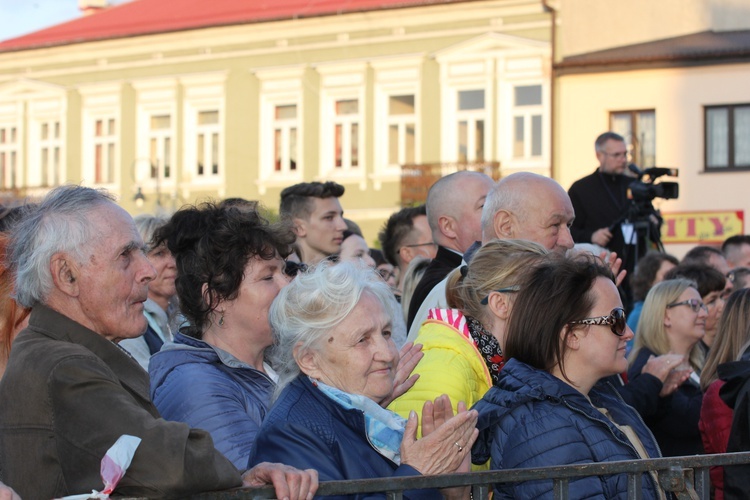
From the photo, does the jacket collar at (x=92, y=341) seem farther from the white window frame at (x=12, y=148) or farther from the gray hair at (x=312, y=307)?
the white window frame at (x=12, y=148)

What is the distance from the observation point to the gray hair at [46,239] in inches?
113

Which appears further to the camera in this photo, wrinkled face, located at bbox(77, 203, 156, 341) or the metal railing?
wrinkled face, located at bbox(77, 203, 156, 341)

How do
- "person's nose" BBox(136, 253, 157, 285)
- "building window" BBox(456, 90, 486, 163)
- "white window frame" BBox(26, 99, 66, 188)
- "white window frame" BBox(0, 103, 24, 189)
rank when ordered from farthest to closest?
"white window frame" BBox(0, 103, 24, 189), "white window frame" BBox(26, 99, 66, 188), "building window" BBox(456, 90, 486, 163), "person's nose" BBox(136, 253, 157, 285)

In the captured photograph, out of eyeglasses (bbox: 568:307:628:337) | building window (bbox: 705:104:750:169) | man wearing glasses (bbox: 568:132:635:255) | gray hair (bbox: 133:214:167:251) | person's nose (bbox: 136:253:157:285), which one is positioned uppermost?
building window (bbox: 705:104:750:169)

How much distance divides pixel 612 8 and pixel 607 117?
2932 millimetres

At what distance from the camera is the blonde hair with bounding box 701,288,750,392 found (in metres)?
4.84

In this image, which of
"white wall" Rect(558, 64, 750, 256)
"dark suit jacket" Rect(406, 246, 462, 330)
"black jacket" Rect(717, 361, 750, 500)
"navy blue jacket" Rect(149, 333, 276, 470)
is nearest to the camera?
"navy blue jacket" Rect(149, 333, 276, 470)

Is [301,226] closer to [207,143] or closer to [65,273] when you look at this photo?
[65,273]

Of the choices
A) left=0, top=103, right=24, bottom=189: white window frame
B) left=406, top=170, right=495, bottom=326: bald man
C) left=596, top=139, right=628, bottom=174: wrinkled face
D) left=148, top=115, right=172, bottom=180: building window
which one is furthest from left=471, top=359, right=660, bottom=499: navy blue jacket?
left=0, top=103, right=24, bottom=189: white window frame

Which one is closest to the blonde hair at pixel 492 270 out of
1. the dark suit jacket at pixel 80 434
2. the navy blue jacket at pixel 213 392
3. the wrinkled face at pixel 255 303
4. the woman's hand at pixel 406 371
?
the woman's hand at pixel 406 371

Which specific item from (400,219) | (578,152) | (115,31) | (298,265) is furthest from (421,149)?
(298,265)

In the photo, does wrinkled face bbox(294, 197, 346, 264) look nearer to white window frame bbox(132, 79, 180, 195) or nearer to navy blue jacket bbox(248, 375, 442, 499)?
navy blue jacket bbox(248, 375, 442, 499)

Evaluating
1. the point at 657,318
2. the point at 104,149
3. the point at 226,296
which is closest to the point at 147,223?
the point at 226,296

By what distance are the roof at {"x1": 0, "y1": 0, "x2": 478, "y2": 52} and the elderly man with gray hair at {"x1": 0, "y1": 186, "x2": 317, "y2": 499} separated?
74.6 ft
